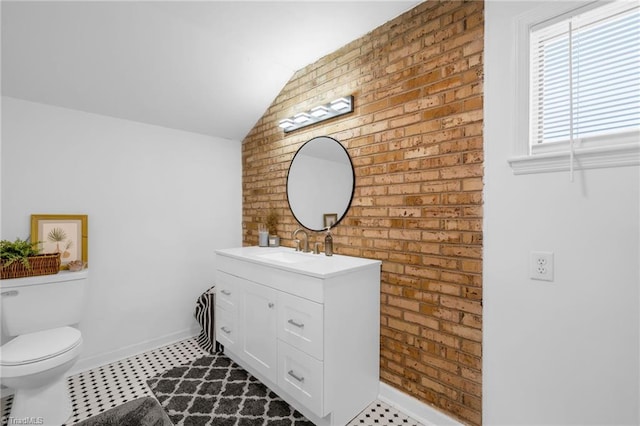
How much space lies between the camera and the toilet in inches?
64.1

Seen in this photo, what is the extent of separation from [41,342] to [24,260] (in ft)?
1.90

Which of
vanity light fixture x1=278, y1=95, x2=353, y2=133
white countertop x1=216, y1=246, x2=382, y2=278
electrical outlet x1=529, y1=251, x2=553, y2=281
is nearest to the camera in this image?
electrical outlet x1=529, y1=251, x2=553, y2=281

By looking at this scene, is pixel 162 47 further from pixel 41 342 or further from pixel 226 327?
pixel 226 327

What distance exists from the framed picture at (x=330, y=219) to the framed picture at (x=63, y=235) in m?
1.98

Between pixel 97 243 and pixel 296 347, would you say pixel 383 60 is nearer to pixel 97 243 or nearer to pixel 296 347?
pixel 296 347

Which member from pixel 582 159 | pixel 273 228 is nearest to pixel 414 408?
pixel 582 159

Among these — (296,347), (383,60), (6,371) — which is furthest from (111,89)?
Answer: (296,347)

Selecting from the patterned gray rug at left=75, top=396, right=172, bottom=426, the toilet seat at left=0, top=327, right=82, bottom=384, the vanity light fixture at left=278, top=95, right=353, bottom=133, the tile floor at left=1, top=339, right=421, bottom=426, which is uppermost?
the vanity light fixture at left=278, top=95, right=353, bottom=133

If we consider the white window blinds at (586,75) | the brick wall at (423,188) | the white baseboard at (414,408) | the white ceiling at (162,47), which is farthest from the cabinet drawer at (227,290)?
the white window blinds at (586,75)

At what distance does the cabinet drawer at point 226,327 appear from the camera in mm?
2344

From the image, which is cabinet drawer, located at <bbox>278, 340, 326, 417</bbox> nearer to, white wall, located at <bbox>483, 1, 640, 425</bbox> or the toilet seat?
white wall, located at <bbox>483, 1, 640, 425</bbox>

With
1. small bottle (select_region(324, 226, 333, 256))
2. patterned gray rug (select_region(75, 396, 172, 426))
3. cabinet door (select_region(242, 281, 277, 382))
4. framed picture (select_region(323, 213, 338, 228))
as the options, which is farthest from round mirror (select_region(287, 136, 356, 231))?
patterned gray rug (select_region(75, 396, 172, 426))

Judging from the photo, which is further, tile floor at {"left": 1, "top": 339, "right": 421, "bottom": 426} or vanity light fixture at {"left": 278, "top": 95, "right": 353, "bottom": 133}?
vanity light fixture at {"left": 278, "top": 95, "right": 353, "bottom": 133}

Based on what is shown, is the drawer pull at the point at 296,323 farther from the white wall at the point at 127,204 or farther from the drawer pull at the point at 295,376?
the white wall at the point at 127,204
